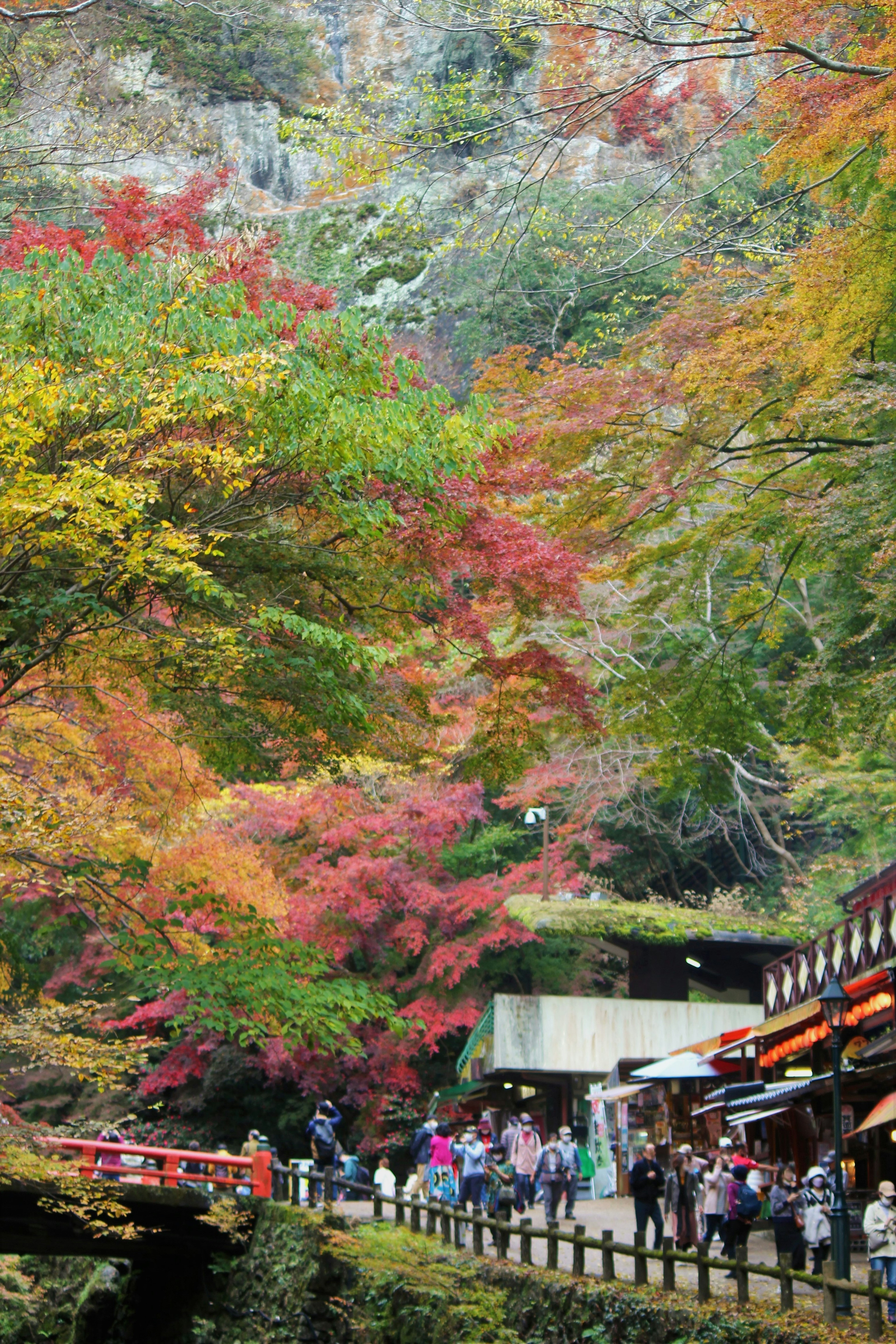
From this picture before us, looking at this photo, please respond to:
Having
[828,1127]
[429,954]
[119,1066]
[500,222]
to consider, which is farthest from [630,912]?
[500,222]

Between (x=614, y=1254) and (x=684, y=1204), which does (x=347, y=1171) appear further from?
(x=614, y=1254)

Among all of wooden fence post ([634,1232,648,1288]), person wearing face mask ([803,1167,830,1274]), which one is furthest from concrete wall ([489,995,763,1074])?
wooden fence post ([634,1232,648,1288])

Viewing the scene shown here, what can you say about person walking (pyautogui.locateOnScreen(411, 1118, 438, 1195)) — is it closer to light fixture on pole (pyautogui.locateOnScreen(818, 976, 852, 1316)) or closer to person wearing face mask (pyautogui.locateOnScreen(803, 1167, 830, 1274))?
person wearing face mask (pyautogui.locateOnScreen(803, 1167, 830, 1274))

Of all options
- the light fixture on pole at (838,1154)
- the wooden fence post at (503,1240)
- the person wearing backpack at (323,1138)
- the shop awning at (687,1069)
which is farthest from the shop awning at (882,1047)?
the person wearing backpack at (323,1138)

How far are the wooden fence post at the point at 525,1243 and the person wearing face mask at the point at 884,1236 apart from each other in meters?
3.42

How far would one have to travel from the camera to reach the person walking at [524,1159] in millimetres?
16188

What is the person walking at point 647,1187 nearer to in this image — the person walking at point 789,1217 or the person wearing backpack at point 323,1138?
the person walking at point 789,1217

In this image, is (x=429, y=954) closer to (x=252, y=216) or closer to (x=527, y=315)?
(x=527, y=315)

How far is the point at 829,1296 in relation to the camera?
8523 millimetres

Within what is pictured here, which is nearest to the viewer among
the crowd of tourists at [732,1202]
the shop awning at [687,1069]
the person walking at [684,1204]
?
the crowd of tourists at [732,1202]

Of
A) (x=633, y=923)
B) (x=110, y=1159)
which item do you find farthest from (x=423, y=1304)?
(x=633, y=923)

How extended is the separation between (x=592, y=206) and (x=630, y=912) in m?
22.4

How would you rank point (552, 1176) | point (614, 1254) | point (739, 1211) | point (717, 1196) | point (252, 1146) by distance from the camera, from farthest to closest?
point (252, 1146) < point (552, 1176) < point (717, 1196) < point (614, 1254) < point (739, 1211)

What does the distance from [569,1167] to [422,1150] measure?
2.68 metres
